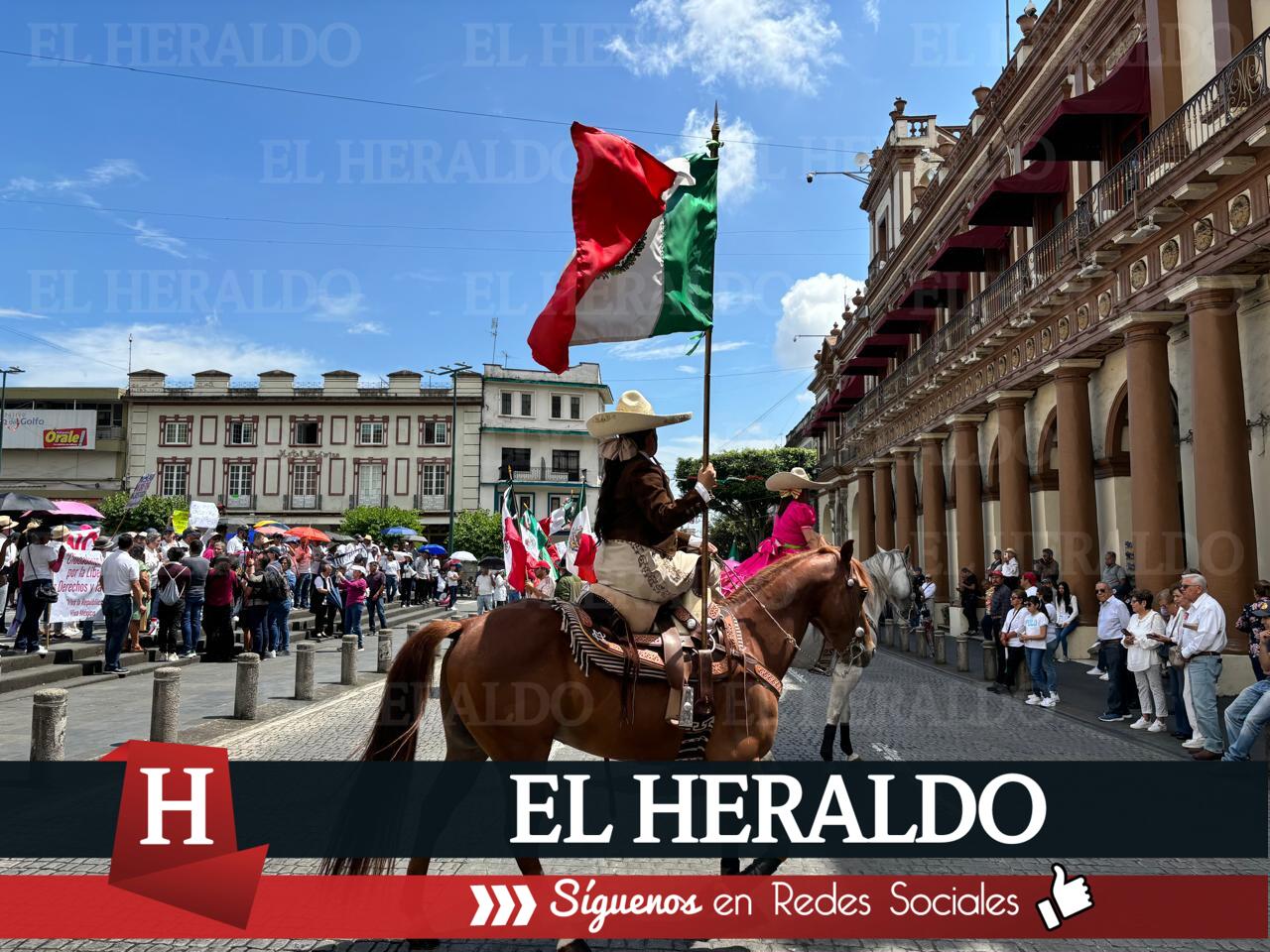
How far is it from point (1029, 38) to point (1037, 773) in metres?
20.1

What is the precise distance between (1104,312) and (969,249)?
8.14 metres

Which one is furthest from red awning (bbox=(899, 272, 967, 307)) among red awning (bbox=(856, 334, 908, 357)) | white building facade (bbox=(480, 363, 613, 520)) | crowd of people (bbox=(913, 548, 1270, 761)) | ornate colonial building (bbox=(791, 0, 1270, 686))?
white building facade (bbox=(480, 363, 613, 520))

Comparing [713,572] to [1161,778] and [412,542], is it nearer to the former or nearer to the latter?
[1161,778]

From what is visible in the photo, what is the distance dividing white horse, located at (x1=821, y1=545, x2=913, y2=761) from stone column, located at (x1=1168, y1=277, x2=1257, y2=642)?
17.4ft

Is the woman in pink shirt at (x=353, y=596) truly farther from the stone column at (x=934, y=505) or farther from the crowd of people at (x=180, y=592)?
the stone column at (x=934, y=505)

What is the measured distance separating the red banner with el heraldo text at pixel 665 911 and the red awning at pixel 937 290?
23.1 m

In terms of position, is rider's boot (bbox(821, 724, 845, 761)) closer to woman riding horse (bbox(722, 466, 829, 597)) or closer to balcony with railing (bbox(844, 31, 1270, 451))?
woman riding horse (bbox(722, 466, 829, 597))

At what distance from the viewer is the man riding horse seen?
4602 millimetres

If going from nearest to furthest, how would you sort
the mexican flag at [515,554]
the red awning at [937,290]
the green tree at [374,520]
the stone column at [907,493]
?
the mexican flag at [515,554] < the red awning at [937,290] < the stone column at [907,493] < the green tree at [374,520]

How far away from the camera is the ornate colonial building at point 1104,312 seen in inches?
467

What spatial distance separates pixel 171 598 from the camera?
14281 millimetres

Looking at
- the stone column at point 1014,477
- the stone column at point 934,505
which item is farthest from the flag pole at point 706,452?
the stone column at point 934,505

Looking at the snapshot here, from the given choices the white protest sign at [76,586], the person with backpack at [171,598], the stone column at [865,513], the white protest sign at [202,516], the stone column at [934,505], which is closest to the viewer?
the white protest sign at [76,586]

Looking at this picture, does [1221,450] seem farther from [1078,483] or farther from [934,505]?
[934,505]
